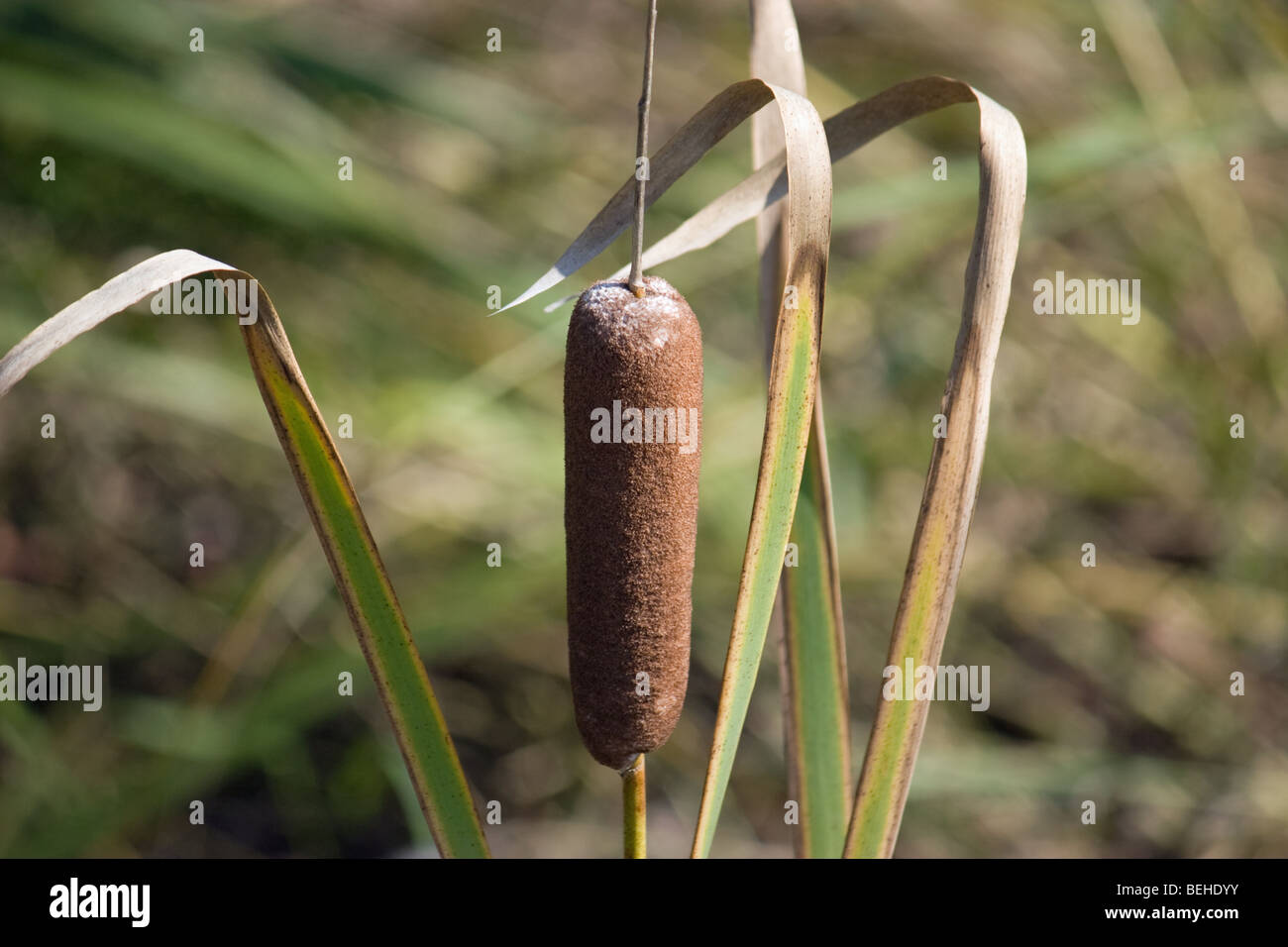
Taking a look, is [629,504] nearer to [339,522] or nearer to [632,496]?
[632,496]

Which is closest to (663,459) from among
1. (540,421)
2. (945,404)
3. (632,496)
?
(632,496)

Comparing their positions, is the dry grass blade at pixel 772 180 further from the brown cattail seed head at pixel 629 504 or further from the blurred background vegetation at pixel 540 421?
the blurred background vegetation at pixel 540 421

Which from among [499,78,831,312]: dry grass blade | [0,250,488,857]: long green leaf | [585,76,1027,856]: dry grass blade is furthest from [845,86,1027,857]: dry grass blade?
[0,250,488,857]: long green leaf

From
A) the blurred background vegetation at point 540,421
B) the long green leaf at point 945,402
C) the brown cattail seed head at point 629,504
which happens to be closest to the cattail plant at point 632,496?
the brown cattail seed head at point 629,504

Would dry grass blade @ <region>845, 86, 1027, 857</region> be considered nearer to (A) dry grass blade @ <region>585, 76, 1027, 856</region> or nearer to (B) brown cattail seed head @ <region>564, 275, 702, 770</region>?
(A) dry grass blade @ <region>585, 76, 1027, 856</region>

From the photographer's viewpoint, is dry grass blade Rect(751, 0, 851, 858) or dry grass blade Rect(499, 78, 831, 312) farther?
dry grass blade Rect(751, 0, 851, 858)

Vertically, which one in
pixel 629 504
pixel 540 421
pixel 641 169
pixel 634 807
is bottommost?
pixel 634 807

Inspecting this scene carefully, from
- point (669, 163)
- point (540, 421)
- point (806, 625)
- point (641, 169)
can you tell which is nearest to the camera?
point (641, 169)
